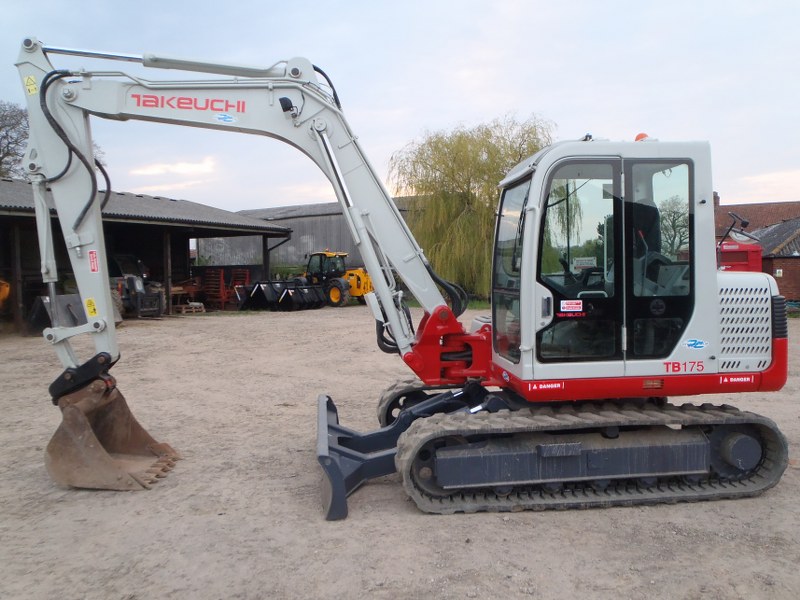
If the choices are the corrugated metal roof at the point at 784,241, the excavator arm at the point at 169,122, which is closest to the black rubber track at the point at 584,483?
the excavator arm at the point at 169,122

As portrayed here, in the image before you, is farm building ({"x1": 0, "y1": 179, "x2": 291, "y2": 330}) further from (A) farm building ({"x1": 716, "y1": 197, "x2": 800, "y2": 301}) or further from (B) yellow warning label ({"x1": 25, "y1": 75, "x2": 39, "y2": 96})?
(A) farm building ({"x1": 716, "y1": 197, "x2": 800, "y2": 301})

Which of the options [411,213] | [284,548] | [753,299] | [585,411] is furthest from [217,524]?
[411,213]

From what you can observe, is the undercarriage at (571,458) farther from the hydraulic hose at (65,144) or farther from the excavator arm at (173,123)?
the hydraulic hose at (65,144)

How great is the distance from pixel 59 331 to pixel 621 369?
4.29 m

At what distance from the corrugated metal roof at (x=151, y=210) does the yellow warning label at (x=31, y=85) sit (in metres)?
9.85

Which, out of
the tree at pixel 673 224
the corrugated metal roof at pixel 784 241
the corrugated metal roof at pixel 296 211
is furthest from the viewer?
the corrugated metal roof at pixel 296 211

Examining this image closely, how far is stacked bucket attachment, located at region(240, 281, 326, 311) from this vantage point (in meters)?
22.4

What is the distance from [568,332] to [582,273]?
0.43m

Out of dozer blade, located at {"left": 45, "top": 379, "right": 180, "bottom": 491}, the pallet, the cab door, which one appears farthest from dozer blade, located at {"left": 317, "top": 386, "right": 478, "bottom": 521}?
the pallet

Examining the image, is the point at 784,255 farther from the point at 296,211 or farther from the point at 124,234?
the point at 296,211

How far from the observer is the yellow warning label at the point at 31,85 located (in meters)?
5.05

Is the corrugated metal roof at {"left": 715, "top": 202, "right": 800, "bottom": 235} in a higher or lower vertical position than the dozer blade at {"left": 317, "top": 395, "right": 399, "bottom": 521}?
higher

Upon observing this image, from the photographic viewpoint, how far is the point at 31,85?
16.6 ft

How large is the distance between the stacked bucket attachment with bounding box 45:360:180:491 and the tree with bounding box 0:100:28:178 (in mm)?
32113
